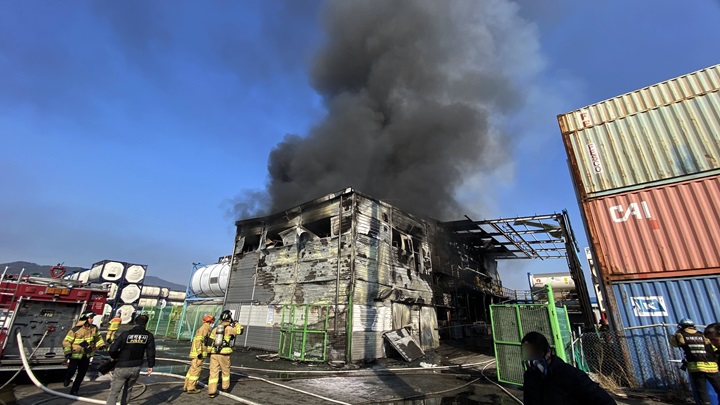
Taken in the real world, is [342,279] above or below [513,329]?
above

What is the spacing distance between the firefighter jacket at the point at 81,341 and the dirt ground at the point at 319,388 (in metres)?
0.71

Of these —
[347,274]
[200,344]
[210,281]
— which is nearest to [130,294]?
[210,281]

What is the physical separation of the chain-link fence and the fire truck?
12.0 m

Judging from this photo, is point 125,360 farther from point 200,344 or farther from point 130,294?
point 130,294

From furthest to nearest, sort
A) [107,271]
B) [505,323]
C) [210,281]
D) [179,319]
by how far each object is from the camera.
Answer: [107,271] < [179,319] < [210,281] < [505,323]

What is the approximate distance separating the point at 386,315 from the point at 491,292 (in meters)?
14.4

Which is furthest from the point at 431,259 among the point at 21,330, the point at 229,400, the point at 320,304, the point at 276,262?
the point at 21,330

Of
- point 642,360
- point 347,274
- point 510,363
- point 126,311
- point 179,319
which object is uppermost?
point 347,274

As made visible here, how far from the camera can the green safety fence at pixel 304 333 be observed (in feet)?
37.8

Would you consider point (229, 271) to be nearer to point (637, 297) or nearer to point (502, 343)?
point (502, 343)

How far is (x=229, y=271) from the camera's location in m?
17.4

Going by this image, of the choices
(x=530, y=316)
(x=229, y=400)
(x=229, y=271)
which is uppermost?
(x=229, y=271)

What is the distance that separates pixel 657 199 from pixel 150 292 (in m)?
37.2

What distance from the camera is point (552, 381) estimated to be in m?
2.33
